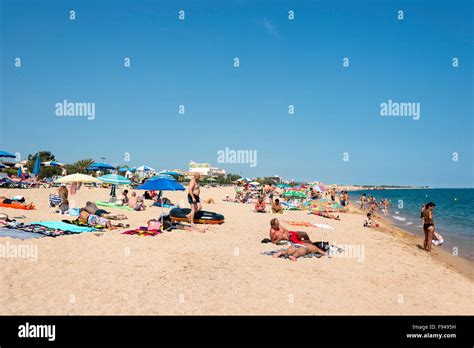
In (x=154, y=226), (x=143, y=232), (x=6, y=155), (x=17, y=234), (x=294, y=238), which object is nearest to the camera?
(x=17, y=234)

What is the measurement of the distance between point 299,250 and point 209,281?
2.81 meters

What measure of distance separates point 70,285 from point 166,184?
238 inches

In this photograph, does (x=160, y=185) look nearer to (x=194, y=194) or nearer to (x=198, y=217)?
(x=194, y=194)

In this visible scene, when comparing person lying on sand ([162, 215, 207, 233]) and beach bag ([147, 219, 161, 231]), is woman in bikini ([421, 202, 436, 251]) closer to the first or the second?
person lying on sand ([162, 215, 207, 233])

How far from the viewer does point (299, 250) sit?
24.6 ft

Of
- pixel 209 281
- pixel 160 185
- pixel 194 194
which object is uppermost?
pixel 160 185

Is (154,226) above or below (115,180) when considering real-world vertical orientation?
below

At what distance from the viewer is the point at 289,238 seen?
343 inches

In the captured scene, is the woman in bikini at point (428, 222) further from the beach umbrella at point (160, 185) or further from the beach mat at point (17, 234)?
the beach mat at point (17, 234)

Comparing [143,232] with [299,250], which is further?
[143,232]

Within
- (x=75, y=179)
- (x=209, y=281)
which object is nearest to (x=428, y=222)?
(x=209, y=281)

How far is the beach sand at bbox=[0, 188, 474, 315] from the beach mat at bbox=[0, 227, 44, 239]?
29 centimetres

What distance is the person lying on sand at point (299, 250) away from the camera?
24.1 feet

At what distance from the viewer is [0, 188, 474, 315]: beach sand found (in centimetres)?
437
